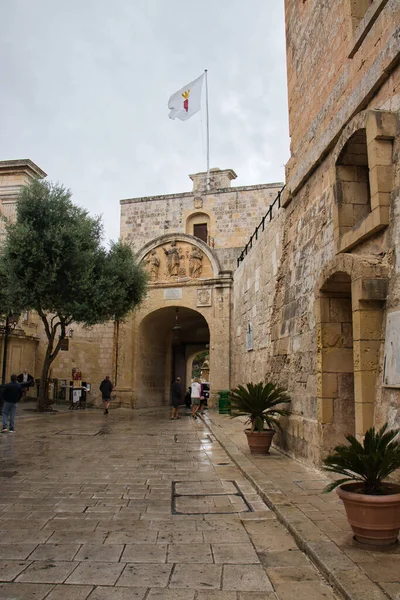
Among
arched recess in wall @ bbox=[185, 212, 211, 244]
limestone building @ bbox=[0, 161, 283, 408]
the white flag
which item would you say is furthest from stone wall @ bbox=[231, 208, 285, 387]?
the white flag

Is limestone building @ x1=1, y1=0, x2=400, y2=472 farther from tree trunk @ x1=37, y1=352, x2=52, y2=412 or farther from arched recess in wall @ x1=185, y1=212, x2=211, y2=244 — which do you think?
arched recess in wall @ x1=185, y1=212, x2=211, y2=244

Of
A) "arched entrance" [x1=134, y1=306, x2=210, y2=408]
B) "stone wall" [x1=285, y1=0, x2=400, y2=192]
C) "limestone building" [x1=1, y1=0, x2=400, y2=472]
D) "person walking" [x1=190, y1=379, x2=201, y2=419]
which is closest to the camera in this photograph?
"limestone building" [x1=1, y1=0, x2=400, y2=472]

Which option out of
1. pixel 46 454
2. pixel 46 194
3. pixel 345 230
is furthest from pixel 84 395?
pixel 345 230

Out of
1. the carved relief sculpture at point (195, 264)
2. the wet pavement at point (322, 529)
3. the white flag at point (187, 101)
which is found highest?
the white flag at point (187, 101)

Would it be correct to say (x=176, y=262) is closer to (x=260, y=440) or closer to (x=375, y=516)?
(x=260, y=440)

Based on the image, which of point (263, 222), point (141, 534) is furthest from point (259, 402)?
point (263, 222)

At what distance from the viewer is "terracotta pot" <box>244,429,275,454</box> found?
773cm

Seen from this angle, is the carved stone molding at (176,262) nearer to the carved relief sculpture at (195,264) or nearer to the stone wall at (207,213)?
the carved relief sculpture at (195,264)

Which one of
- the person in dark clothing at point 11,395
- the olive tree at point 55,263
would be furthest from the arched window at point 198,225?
the person in dark clothing at point 11,395

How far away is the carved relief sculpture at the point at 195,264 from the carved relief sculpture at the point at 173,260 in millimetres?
587

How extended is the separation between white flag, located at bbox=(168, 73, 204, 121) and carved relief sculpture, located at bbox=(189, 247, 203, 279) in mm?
8375

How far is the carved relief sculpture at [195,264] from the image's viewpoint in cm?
2022

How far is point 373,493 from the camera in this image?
343 cm

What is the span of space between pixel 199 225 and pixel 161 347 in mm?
6564
